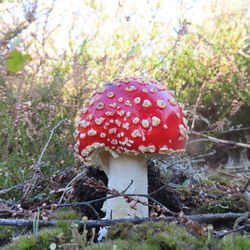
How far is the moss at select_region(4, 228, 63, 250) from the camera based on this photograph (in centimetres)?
140

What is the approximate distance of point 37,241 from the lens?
142 centimetres

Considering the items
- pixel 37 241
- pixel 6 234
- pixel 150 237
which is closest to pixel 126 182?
pixel 150 237

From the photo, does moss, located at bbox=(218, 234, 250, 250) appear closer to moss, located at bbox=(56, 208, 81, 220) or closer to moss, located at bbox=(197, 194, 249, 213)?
moss, located at bbox=(197, 194, 249, 213)

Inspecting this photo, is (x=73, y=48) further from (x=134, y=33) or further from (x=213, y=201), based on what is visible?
(x=213, y=201)

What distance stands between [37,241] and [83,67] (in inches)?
79.1

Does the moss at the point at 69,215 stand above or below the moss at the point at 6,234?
above

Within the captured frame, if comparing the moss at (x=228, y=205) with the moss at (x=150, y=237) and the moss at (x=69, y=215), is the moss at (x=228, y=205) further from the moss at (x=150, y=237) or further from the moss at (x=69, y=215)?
the moss at (x=69, y=215)

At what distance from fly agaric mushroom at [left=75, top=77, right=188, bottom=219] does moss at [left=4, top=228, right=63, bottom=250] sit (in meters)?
0.36

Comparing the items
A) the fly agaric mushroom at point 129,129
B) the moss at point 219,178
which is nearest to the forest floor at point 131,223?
the fly agaric mushroom at point 129,129

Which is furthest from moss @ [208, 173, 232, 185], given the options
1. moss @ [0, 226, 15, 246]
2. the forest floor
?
moss @ [0, 226, 15, 246]

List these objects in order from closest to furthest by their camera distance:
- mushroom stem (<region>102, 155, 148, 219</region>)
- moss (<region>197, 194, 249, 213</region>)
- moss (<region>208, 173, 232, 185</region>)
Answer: mushroom stem (<region>102, 155, 148, 219</region>) < moss (<region>197, 194, 249, 213</region>) < moss (<region>208, 173, 232, 185</region>)

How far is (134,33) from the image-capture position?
3426 mm

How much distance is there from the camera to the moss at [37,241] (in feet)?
4.59

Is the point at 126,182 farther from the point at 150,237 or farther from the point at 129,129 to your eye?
the point at 150,237
